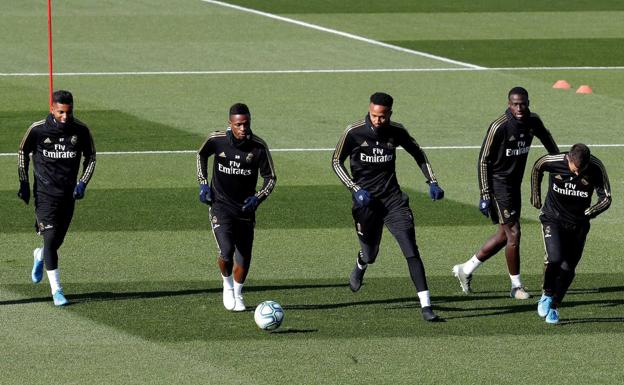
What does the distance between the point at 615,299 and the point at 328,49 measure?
24.0 meters

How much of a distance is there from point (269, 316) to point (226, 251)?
1313 millimetres

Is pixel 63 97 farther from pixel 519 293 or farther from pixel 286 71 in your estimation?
pixel 286 71

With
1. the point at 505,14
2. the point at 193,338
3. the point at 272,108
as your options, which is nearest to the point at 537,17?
the point at 505,14

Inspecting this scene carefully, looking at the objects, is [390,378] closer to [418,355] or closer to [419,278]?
[418,355]

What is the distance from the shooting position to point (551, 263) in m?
15.4

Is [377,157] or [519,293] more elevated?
[377,157]

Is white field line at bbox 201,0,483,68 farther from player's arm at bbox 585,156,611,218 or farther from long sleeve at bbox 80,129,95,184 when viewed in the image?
player's arm at bbox 585,156,611,218

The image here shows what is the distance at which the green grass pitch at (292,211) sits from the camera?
13961 millimetres

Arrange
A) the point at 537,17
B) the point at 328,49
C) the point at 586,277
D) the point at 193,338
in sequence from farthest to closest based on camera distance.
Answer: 1. the point at 537,17
2. the point at 328,49
3. the point at 586,277
4. the point at 193,338

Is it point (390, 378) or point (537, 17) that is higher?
point (390, 378)

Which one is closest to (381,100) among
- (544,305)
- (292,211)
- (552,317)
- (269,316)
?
(269,316)

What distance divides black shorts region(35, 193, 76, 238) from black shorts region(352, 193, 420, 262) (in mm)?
3211

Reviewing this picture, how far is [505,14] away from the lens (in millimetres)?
46438

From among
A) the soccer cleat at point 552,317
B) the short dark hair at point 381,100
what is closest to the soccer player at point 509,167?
the soccer cleat at point 552,317
